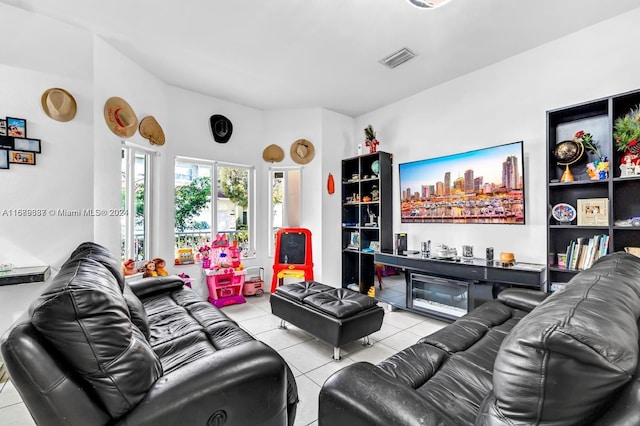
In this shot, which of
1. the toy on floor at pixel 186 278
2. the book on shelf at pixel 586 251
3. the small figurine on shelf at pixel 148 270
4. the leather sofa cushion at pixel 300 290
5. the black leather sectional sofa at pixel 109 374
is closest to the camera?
the black leather sectional sofa at pixel 109 374

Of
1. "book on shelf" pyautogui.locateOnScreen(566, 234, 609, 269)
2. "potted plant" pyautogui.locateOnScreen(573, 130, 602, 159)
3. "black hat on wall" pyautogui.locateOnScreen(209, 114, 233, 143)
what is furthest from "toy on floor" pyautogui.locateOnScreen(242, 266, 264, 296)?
"potted plant" pyautogui.locateOnScreen(573, 130, 602, 159)

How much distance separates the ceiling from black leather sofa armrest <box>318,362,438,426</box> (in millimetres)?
2646

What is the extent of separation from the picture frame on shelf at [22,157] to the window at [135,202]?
823 millimetres

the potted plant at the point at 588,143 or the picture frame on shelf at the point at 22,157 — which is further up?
the potted plant at the point at 588,143

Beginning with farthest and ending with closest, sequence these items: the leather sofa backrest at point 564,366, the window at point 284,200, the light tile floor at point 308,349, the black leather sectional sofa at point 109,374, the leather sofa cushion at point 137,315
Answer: the window at point 284,200 < the light tile floor at point 308,349 < the leather sofa cushion at point 137,315 < the black leather sectional sofa at point 109,374 < the leather sofa backrest at point 564,366

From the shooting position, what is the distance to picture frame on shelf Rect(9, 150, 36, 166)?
241 cm

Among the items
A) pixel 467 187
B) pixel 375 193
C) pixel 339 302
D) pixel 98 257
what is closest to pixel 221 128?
pixel 375 193

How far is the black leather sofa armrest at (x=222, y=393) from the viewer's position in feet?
3.36

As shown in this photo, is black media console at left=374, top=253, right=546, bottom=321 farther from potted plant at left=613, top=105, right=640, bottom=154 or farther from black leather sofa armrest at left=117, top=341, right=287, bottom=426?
black leather sofa armrest at left=117, top=341, right=287, bottom=426

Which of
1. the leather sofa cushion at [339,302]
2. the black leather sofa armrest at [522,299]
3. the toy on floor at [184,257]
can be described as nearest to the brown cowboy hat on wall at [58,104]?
the toy on floor at [184,257]

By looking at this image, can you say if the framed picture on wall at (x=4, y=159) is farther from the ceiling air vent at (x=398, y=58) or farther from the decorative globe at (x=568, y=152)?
the decorative globe at (x=568, y=152)

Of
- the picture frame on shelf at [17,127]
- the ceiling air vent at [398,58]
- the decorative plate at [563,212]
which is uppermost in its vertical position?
the ceiling air vent at [398,58]

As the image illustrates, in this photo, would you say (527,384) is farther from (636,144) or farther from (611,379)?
(636,144)

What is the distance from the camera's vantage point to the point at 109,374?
0.98 m
